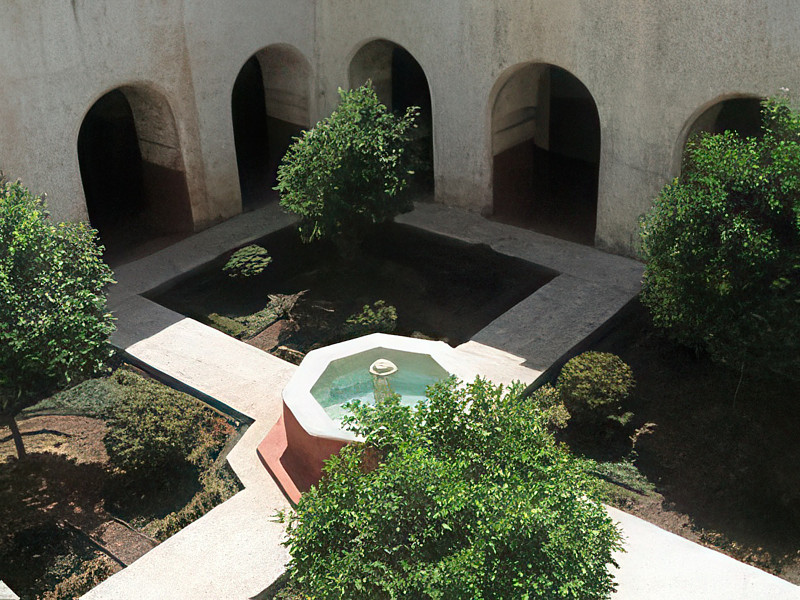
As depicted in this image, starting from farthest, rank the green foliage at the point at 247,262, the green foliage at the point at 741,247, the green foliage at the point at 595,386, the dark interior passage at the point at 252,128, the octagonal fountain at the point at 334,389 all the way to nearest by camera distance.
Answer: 1. the dark interior passage at the point at 252,128
2. the green foliage at the point at 247,262
3. the green foliage at the point at 595,386
4. the octagonal fountain at the point at 334,389
5. the green foliage at the point at 741,247

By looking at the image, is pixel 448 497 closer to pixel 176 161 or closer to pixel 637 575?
pixel 637 575

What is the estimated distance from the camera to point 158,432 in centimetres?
982

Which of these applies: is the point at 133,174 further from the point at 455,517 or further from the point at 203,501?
the point at 455,517

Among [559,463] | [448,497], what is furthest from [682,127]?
[448,497]

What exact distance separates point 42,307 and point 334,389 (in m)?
3.11

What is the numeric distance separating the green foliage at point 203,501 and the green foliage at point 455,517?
2.94m

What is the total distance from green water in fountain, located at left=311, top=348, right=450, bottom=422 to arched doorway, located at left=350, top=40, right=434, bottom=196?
5.71 metres

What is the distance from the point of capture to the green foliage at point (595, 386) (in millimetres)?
10039

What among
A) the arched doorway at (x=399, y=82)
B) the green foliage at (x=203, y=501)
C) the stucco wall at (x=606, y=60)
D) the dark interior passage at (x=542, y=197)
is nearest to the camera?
the green foliage at (x=203, y=501)

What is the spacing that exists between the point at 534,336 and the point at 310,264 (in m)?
4.03

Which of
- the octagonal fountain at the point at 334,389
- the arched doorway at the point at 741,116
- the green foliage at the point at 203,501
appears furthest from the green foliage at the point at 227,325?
the arched doorway at the point at 741,116

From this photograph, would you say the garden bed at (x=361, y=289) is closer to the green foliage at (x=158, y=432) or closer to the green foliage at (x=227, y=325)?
the green foliage at (x=227, y=325)

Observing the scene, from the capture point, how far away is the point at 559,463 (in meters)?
6.48

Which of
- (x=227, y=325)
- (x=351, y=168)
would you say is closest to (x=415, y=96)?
(x=351, y=168)
